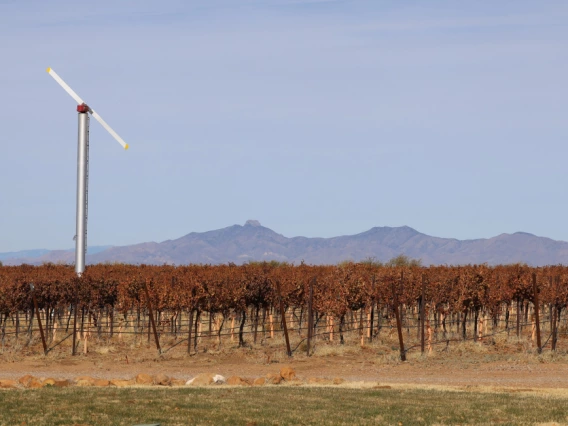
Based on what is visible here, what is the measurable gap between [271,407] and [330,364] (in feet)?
49.5

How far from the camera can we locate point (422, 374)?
30.6 metres

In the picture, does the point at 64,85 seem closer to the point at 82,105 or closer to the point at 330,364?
the point at 82,105

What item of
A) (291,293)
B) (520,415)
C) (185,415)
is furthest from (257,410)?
(291,293)

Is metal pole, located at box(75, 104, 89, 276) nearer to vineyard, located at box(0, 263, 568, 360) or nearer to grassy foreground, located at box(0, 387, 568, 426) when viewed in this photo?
vineyard, located at box(0, 263, 568, 360)

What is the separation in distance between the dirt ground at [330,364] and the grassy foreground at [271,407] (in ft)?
18.8

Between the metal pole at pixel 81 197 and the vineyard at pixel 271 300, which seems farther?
the metal pole at pixel 81 197

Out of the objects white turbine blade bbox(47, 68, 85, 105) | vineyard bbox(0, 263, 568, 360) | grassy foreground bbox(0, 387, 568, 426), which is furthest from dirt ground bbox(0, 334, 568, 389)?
white turbine blade bbox(47, 68, 85, 105)

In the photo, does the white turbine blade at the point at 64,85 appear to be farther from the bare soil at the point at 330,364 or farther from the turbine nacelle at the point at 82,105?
the bare soil at the point at 330,364

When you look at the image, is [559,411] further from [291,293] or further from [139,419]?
[291,293]

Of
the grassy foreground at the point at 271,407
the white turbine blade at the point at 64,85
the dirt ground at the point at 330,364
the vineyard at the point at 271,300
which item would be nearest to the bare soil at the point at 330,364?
the dirt ground at the point at 330,364

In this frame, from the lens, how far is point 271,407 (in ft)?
63.3

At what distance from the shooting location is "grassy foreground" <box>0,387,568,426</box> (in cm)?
1761

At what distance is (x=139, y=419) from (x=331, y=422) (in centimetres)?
384

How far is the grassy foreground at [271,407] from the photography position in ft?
57.8
